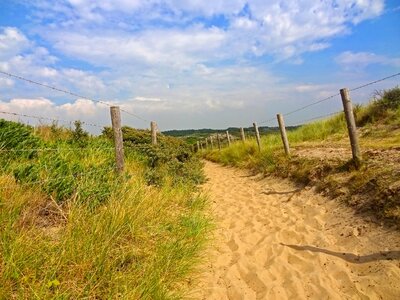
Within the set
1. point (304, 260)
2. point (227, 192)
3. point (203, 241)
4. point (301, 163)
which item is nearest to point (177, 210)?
point (203, 241)

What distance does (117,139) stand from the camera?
5496mm

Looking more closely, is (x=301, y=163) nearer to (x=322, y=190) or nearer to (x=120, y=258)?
(x=322, y=190)

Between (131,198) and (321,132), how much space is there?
11.8 metres

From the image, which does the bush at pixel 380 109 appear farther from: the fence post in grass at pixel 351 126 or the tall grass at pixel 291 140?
the fence post in grass at pixel 351 126

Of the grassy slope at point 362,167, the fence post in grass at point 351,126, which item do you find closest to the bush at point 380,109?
the grassy slope at point 362,167

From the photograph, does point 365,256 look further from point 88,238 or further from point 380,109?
point 380,109

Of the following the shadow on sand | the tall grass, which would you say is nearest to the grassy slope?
the tall grass

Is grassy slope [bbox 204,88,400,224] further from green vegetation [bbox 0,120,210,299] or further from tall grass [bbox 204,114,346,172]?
green vegetation [bbox 0,120,210,299]

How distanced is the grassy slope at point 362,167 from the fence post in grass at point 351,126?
0.18 meters

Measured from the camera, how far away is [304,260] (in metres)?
3.86

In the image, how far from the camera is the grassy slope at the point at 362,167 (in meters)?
4.83

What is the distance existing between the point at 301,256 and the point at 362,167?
2747 mm

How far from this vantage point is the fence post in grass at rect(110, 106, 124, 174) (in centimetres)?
550

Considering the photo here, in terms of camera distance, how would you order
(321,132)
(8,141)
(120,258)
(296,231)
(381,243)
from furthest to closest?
1. (321,132)
2. (8,141)
3. (296,231)
4. (381,243)
5. (120,258)
